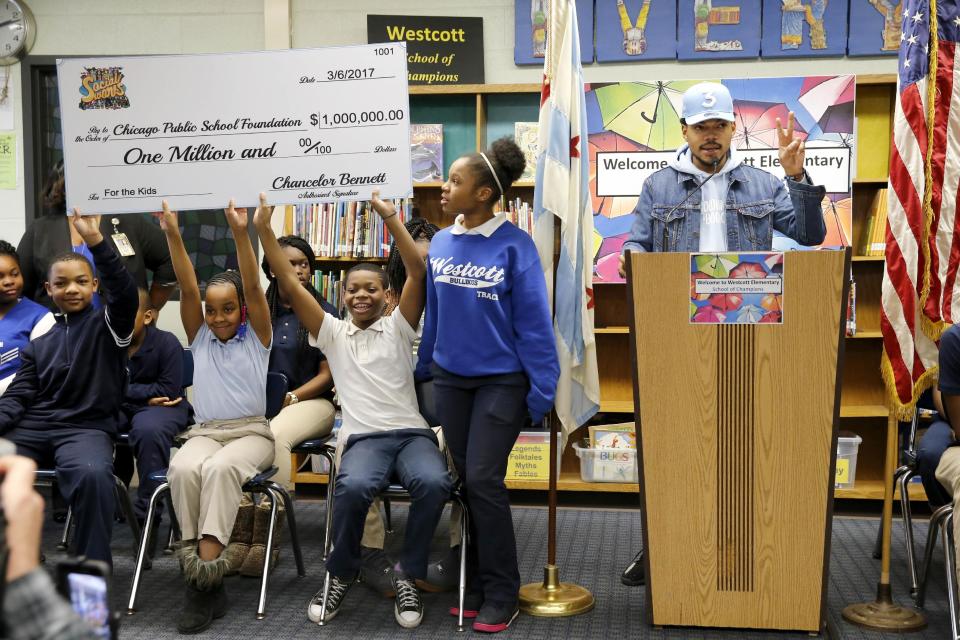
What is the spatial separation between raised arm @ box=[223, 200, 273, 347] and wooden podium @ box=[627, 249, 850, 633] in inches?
53.2

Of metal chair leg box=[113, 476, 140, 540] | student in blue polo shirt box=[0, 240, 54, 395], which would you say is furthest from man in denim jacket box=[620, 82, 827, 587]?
student in blue polo shirt box=[0, 240, 54, 395]

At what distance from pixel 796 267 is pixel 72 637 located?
228 cm

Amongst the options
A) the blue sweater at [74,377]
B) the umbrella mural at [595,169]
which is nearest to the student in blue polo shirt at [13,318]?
the blue sweater at [74,377]

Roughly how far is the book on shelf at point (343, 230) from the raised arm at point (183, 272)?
1761 mm

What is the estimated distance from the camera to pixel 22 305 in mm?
4121

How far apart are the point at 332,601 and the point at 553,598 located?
0.76 metres

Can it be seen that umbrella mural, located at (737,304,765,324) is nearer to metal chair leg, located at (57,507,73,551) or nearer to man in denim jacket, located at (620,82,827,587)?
man in denim jacket, located at (620,82,827,587)

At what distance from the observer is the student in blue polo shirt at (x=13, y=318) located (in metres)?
4.00

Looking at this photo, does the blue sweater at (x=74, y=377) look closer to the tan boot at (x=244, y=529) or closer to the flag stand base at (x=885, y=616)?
the tan boot at (x=244, y=529)

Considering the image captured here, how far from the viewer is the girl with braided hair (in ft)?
10.5

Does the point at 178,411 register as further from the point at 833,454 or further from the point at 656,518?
the point at 833,454

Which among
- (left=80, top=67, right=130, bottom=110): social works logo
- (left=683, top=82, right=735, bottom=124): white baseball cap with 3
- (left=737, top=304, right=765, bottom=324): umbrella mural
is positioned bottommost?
(left=737, top=304, right=765, bottom=324): umbrella mural

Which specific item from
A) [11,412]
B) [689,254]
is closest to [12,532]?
[689,254]

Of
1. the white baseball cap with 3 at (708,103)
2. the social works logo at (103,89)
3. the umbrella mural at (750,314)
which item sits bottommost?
the umbrella mural at (750,314)
